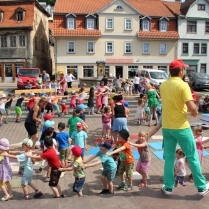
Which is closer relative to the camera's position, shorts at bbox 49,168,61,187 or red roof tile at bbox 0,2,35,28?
shorts at bbox 49,168,61,187

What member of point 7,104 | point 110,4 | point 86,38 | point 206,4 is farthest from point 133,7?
point 7,104

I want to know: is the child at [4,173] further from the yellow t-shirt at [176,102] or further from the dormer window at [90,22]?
the dormer window at [90,22]

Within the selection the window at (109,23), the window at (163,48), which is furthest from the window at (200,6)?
Result: the window at (109,23)

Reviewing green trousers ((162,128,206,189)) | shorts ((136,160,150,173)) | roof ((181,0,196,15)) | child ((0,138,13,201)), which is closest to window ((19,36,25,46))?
roof ((181,0,196,15))

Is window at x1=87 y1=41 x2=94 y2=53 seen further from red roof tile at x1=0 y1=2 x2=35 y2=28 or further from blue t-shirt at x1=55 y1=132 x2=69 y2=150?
blue t-shirt at x1=55 y1=132 x2=69 y2=150

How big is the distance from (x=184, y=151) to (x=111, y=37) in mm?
34884

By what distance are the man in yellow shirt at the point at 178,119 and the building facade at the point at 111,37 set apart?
110 feet

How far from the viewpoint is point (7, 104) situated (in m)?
14.2

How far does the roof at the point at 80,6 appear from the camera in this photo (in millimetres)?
38750

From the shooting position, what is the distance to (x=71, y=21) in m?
38.3

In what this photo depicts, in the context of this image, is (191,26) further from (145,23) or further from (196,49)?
(145,23)

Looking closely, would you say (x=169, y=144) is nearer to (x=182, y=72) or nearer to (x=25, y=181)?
(x=182, y=72)

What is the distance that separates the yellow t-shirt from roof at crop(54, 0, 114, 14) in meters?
35.3

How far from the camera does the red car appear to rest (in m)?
25.5
